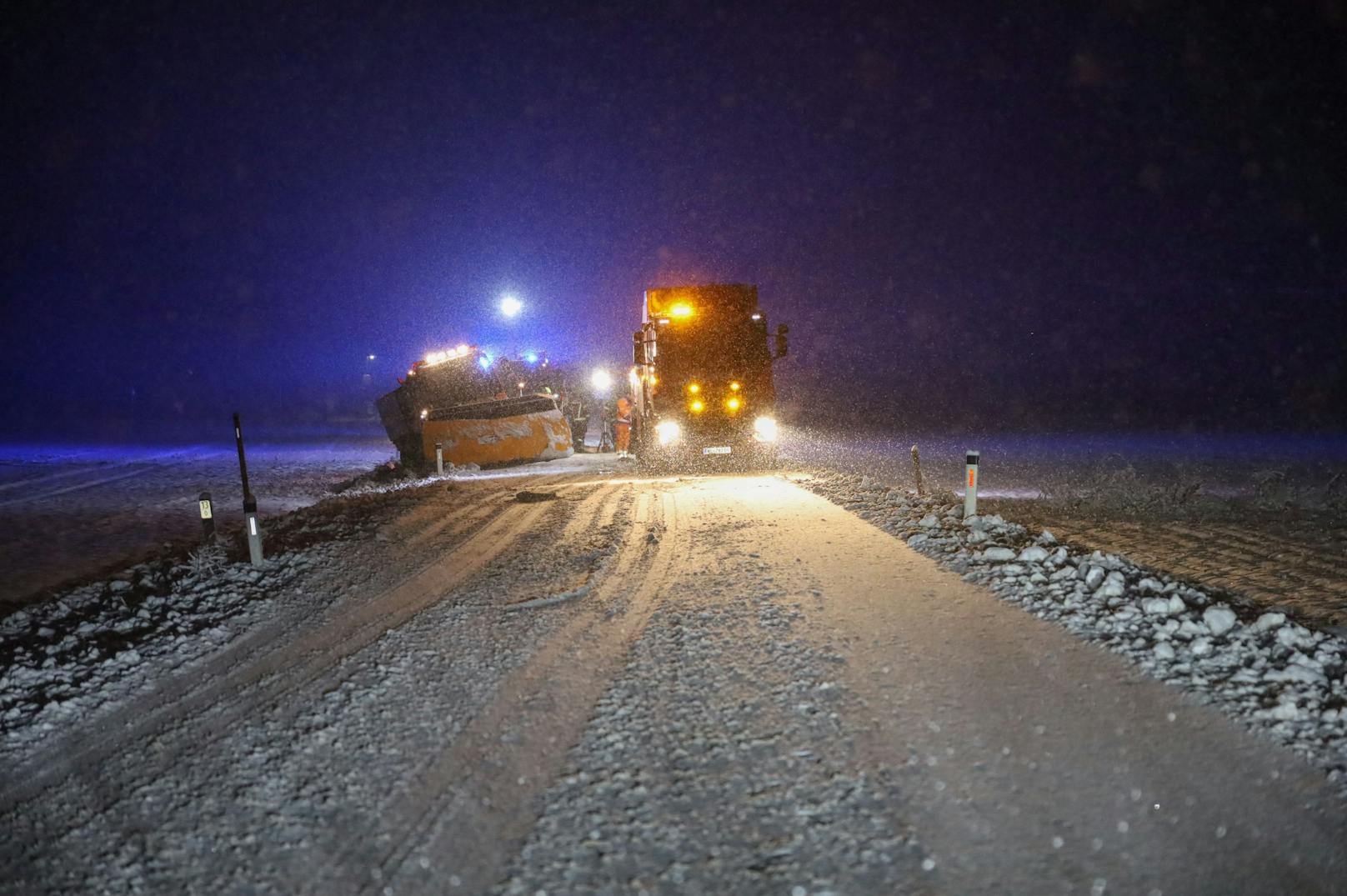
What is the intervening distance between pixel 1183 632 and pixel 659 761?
372 cm

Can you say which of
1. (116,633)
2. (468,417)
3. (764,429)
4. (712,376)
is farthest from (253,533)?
(468,417)

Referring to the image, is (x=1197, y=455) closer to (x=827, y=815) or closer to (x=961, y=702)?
(x=961, y=702)

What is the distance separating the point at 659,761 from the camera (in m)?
3.67

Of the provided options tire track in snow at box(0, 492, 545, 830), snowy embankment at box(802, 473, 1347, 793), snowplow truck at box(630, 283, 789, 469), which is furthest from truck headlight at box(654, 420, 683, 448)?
tire track in snow at box(0, 492, 545, 830)

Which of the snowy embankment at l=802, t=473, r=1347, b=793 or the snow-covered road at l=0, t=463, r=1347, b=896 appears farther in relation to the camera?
the snowy embankment at l=802, t=473, r=1347, b=793

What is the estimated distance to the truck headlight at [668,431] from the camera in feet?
54.4

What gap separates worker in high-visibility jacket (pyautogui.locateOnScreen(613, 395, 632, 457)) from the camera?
73.9 ft

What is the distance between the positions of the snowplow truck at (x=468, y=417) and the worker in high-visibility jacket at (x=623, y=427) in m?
1.55

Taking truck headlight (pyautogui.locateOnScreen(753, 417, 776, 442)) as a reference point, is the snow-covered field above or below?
below

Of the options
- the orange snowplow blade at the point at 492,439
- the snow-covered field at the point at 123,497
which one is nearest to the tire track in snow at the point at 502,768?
the snow-covered field at the point at 123,497

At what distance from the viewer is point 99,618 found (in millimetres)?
6641

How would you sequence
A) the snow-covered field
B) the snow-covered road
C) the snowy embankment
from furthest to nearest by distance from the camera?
the snow-covered field
the snowy embankment
the snow-covered road

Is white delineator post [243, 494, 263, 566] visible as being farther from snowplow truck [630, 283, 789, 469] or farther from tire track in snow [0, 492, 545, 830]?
snowplow truck [630, 283, 789, 469]

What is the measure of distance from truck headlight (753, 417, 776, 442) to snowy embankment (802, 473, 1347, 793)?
8576mm
